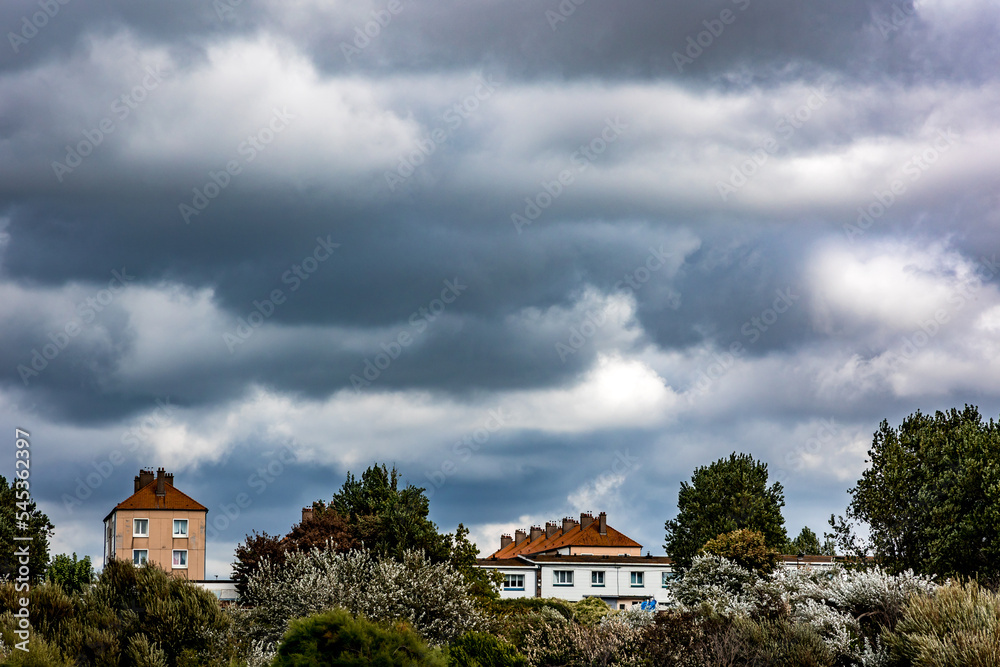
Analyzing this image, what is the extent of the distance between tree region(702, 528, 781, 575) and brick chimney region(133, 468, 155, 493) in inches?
1573

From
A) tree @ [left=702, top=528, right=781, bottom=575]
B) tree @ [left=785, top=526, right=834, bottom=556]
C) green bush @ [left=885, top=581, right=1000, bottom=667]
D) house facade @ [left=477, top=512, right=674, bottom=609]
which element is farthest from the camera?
tree @ [left=785, top=526, right=834, bottom=556]

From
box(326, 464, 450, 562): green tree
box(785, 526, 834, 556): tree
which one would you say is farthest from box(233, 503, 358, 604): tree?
box(785, 526, 834, 556): tree

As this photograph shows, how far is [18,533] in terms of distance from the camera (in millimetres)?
47219

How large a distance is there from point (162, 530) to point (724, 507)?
38.1 m

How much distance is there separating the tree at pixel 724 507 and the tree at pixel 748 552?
30.9 feet

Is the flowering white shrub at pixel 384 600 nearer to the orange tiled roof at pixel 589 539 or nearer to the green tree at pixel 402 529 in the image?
the green tree at pixel 402 529

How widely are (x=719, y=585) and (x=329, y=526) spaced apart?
2010 centimetres

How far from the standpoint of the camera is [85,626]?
2361 centimetres

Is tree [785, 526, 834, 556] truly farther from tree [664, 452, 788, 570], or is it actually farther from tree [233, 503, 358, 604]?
tree [233, 503, 358, 604]

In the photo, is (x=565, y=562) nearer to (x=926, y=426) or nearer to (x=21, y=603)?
(x=926, y=426)

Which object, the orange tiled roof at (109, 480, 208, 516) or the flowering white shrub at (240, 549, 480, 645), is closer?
the flowering white shrub at (240, 549, 480, 645)

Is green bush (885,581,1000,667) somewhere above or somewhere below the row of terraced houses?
below

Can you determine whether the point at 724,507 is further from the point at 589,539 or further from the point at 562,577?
the point at 589,539

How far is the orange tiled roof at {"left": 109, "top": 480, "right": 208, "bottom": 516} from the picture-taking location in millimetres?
67750
